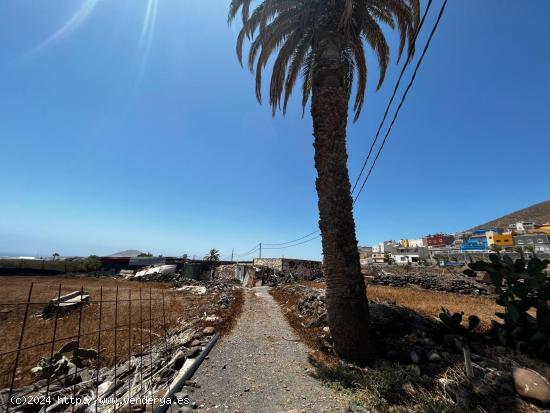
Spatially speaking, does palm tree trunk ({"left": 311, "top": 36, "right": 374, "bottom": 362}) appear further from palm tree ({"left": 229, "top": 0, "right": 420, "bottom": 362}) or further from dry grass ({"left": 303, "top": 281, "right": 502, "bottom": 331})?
dry grass ({"left": 303, "top": 281, "right": 502, "bottom": 331})

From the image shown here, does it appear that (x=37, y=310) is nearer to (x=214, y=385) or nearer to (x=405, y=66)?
(x=214, y=385)

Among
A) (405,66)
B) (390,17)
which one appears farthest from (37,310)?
(390,17)

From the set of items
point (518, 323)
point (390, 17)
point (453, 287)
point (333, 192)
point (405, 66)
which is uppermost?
point (390, 17)

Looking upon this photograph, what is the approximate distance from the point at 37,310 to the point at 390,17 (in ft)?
71.3

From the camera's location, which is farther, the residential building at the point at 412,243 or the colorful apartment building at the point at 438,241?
the residential building at the point at 412,243

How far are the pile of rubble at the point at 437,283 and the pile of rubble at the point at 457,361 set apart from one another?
54.7ft

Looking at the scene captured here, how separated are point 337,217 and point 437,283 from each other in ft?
67.8

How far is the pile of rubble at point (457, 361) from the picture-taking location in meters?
3.68

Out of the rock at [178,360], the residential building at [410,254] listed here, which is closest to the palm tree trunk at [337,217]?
the rock at [178,360]

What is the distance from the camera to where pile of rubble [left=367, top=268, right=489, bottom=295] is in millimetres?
19734

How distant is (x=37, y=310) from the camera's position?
46.8 feet

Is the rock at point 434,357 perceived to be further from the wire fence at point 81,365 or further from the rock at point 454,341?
the wire fence at point 81,365

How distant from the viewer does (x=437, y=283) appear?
21656 millimetres

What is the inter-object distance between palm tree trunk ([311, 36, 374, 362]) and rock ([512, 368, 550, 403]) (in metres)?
2.47
